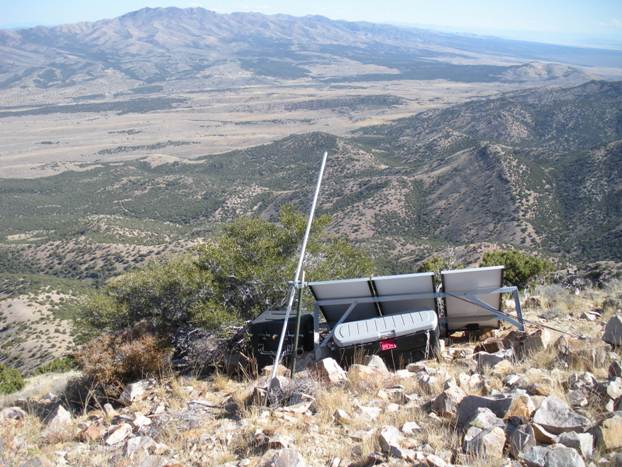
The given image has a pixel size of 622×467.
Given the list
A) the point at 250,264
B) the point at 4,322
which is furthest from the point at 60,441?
the point at 4,322

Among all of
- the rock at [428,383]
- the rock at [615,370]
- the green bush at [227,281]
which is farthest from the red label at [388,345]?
the green bush at [227,281]

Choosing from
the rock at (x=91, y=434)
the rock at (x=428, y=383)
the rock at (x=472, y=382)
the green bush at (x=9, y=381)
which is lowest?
the green bush at (x=9, y=381)

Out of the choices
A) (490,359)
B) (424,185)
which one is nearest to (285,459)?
(490,359)

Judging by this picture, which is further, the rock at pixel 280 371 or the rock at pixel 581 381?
the rock at pixel 280 371

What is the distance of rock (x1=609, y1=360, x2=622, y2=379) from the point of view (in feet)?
20.7

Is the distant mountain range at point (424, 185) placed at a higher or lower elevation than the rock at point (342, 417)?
lower

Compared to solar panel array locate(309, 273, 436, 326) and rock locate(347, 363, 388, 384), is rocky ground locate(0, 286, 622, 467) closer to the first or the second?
rock locate(347, 363, 388, 384)

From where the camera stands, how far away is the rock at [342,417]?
6.17m

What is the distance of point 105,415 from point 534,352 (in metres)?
6.30

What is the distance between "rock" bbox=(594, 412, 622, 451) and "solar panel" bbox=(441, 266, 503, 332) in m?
3.93

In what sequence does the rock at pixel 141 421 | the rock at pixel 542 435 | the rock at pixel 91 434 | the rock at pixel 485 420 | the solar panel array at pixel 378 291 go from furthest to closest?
the solar panel array at pixel 378 291
the rock at pixel 141 421
the rock at pixel 91 434
the rock at pixel 485 420
the rock at pixel 542 435

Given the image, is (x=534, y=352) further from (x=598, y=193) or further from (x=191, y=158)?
(x=191, y=158)

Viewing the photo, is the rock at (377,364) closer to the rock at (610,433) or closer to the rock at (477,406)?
the rock at (477,406)

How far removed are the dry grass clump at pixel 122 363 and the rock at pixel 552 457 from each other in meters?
6.56
